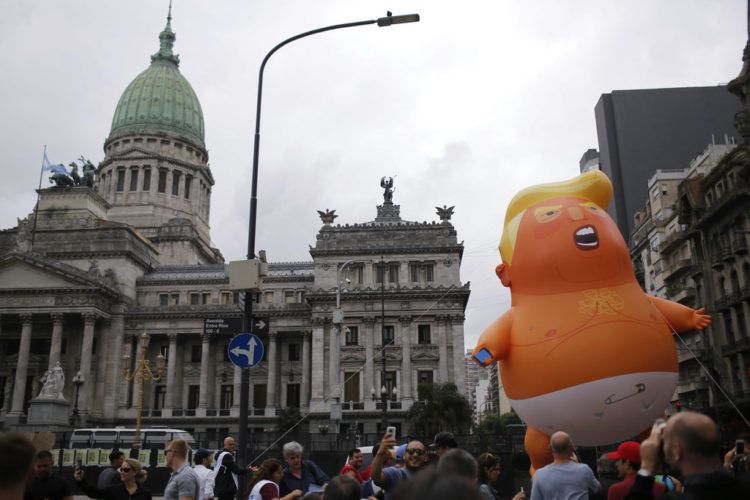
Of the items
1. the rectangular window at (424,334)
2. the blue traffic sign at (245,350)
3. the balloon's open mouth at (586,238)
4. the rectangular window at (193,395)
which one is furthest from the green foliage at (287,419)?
the balloon's open mouth at (586,238)

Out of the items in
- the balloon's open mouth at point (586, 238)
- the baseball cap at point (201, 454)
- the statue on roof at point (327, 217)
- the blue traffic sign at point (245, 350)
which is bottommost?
the baseball cap at point (201, 454)

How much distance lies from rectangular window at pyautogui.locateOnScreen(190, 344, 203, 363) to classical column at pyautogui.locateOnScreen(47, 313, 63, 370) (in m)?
11.8

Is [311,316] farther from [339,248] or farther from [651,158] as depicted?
[651,158]

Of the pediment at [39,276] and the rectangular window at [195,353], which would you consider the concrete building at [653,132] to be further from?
the pediment at [39,276]

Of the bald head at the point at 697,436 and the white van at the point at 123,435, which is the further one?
the white van at the point at 123,435

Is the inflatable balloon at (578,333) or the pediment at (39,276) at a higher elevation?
the pediment at (39,276)

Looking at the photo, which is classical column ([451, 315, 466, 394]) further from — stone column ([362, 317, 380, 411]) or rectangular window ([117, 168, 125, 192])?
rectangular window ([117, 168, 125, 192])

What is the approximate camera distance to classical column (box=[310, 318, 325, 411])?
57.8m

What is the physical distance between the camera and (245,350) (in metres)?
13.3

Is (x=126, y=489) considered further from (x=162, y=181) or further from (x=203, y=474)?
(x=162, y=181)

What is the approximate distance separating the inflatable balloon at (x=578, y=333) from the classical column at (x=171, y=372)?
5358 cm

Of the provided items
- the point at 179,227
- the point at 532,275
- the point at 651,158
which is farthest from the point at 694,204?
the point at 179,227

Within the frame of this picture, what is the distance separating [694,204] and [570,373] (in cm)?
3958

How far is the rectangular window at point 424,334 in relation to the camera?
197 ft
